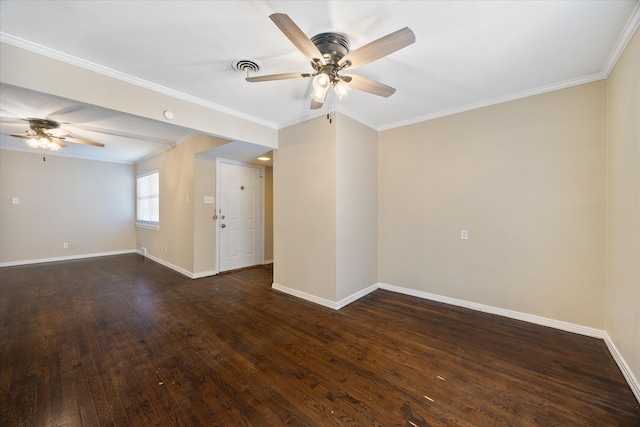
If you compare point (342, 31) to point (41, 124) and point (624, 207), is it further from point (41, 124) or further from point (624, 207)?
point (41, 124)

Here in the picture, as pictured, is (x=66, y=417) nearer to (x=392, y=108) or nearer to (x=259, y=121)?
(x=259, y=121)

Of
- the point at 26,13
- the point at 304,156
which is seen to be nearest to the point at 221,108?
the point at 304,156

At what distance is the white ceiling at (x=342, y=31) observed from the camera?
155cm

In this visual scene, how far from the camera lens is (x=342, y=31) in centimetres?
175

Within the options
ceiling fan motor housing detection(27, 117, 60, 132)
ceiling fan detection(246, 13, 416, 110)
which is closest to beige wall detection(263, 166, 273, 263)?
ceiling fan motor housing detection(27, 117, 60, 132)

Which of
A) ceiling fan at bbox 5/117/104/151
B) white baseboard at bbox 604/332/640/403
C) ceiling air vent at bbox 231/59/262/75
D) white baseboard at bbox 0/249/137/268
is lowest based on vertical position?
white baseboard at bbox 604/332/640/403

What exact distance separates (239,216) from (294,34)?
410 cm

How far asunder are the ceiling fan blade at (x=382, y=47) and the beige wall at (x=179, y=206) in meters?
2.58

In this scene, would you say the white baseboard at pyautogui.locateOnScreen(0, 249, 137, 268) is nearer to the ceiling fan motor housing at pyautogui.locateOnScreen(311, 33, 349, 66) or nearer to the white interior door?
the white interior door

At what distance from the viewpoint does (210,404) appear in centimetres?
160

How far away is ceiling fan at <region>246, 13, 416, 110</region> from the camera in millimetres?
1427

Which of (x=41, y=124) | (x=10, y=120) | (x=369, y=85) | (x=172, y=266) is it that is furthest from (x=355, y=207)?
(x=10, y=120)

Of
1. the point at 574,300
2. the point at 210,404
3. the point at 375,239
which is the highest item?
the point at 375,239

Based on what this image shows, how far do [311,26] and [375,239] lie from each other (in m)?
2.86
